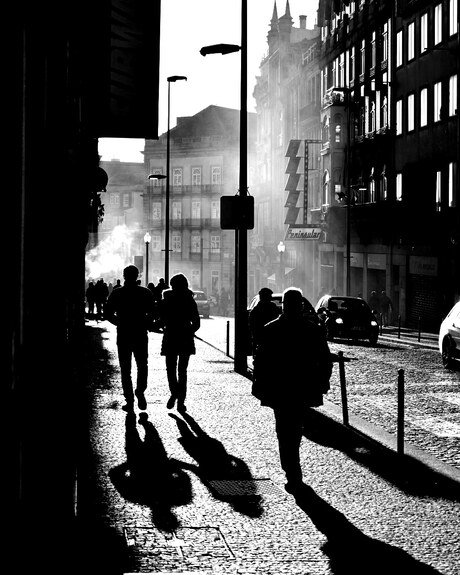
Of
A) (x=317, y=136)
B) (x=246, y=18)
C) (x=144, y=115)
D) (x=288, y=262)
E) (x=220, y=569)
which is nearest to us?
(x=220, y=569)

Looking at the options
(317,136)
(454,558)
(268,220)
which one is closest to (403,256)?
(317,136)

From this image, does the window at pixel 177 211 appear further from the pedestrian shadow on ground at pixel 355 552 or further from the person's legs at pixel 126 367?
the pedestrian shadow on ground at pixel 355 552

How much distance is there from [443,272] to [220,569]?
39.7 metres

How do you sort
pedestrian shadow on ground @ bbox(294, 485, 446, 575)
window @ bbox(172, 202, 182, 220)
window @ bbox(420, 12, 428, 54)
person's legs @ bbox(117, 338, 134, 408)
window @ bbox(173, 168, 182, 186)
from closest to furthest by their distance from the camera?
pedestrian shadow on ground @ bbox(294, 485, 446, 575)
person's legs @ bbox(117, 338, 134, 408)
window @ bbox(420, 12, 428, 54)
window @ bbox(172, 202, 182, 220)
window @ bbox(173, 168, 182, 186)

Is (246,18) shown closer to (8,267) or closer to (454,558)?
(454,558)

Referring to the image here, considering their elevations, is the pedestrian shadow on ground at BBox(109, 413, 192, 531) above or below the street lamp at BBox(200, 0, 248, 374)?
below

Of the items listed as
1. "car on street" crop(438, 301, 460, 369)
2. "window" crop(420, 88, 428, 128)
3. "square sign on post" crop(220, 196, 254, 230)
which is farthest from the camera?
"window" crop(420, 88, 428, 128)

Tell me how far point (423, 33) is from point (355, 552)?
4368cm

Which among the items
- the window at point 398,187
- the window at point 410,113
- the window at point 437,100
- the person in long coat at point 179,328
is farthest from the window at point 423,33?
the person in long coat at point 179,328

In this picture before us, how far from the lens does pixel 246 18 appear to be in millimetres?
22578

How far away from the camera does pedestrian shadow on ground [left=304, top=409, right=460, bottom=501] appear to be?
968 centimetres

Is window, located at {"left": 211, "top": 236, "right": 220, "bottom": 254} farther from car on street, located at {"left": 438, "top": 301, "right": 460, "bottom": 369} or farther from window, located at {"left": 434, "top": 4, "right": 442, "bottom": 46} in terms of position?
car on street, located at {"left": 438, "top": 301, "right": 460, "bottom": 369}

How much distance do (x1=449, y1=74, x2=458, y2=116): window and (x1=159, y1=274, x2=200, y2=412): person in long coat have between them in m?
31.5

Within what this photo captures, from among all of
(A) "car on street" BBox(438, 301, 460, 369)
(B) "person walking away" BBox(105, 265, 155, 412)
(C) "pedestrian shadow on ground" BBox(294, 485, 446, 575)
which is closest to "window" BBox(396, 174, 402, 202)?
(A) "car on street" BBox(438, 301, 460, 369)
